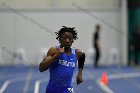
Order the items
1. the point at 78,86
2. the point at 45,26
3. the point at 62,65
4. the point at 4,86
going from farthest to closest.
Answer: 1. the point at 45,26
2. the point at 4,86
3. the point at 78,86
4. the point at 62,65

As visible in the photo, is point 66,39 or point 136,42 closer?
point 66,39

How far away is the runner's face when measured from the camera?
22.2 ft

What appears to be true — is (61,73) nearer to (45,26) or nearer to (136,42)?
(45,26)

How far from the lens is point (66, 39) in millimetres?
6820

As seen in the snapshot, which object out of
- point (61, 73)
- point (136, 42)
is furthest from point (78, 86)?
point (136, 42)

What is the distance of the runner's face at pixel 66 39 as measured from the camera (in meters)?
6.78

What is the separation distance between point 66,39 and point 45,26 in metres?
17.1

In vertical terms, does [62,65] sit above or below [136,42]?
above

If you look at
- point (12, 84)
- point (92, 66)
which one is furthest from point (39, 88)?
point (92, 66)

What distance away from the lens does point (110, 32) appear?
24.6 m

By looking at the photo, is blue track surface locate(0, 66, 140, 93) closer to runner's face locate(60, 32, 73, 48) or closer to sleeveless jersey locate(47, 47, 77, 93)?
sleeveless jersey locate(47, 47, 77, 93)

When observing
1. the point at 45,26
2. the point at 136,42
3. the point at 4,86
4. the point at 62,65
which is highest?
the point at 62,65

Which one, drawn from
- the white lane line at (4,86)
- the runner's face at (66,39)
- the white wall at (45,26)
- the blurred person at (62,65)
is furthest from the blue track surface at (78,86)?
the runner's face at (66,39)

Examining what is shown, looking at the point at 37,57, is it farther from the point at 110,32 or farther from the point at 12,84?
the point at 12,84
